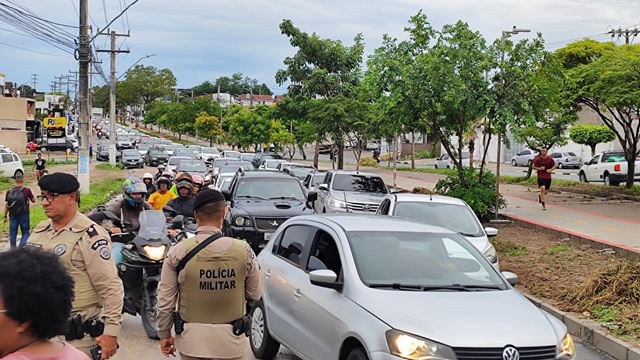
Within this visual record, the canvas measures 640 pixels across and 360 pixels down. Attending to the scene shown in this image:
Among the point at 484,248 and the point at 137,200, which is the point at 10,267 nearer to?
the point at 137,200

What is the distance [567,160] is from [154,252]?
4824 centimetres

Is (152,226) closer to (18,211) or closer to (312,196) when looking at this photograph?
(18,211)

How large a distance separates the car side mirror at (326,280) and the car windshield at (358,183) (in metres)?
14.7

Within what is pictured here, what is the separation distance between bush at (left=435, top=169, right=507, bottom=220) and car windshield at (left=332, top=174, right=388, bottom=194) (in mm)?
2122

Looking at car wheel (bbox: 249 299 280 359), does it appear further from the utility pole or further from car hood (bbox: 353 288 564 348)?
the utility pole

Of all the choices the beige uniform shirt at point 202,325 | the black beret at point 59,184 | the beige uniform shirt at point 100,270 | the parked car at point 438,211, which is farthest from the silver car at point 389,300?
the parked car at point 438,211

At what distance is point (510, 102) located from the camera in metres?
19.9

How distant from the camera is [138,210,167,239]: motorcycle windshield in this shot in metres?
7.92

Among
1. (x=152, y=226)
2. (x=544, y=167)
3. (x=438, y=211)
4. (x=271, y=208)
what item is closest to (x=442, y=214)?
(x=438, y=211)

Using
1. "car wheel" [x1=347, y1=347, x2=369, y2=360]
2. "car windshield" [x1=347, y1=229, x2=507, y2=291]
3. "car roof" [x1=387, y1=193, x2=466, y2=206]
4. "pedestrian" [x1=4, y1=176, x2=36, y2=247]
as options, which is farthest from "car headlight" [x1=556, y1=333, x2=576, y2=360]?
"pedestrian" [x1=4, y1=176, x2=36, y2=247]

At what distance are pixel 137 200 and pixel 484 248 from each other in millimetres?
5232

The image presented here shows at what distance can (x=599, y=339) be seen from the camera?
8789 mm

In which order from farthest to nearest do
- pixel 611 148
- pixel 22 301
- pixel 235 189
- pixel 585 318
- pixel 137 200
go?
pixel 611 148, pixel 235 189, pixel 585 318, pixel 137 200, pixel 22 301

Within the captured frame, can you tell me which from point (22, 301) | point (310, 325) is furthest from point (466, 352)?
point (22, 301)
